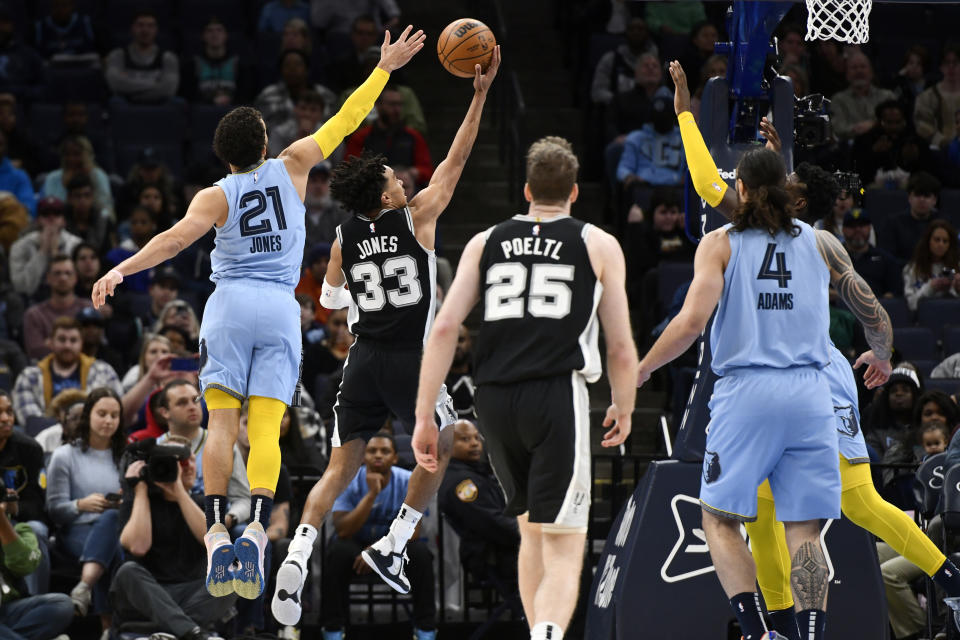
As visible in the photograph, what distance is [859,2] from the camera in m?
8.35

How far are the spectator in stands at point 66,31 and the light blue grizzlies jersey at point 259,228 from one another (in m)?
9.06

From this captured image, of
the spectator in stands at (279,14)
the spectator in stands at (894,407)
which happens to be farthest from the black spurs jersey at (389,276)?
the spectator in stands at (279,14)

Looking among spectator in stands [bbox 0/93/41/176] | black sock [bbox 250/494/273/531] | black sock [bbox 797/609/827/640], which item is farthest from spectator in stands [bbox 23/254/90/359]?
black sock [bbox 797/609/827/640]

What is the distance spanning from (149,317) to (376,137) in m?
2.95

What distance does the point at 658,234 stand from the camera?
45.5 ft

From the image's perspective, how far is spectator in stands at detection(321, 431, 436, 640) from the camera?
10102 mm

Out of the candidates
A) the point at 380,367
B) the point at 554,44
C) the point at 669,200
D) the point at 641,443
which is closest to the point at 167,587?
the point at 380,367

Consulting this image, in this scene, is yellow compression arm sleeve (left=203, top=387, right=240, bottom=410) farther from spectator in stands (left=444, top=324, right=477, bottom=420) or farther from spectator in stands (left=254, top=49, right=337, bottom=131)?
spectator in stands (left=254, top=49, right=337, bottom=131)

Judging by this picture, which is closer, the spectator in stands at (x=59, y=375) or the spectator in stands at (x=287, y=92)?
the spectator in stands at (x=59, y=375)

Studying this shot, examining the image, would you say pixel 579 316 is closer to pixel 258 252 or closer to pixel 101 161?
pixel 258 252

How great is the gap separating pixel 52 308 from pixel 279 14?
5.26 metres

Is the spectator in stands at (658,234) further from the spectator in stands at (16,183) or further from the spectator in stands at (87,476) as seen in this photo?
the spectator in stands at (16,183)

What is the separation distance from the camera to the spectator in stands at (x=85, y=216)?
13828 mm

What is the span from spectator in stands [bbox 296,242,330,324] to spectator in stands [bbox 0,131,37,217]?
10.5ft
